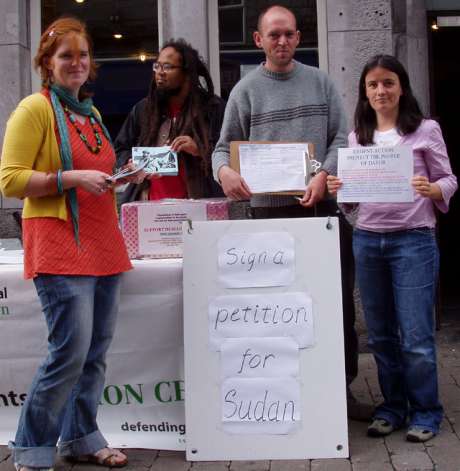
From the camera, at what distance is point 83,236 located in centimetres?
360

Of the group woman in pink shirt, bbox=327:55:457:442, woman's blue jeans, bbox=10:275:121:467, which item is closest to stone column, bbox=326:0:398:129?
woman in pink shirt, bbox=327:55:457:442

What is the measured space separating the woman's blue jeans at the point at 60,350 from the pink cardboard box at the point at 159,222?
435 millimetres

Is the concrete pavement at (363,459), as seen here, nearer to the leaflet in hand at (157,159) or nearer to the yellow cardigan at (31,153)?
the yellow cardigan at (31,153)

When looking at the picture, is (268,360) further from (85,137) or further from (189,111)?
(189,111)

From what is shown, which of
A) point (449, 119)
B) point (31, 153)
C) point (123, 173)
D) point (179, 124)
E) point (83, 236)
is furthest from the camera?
point (449, 119)

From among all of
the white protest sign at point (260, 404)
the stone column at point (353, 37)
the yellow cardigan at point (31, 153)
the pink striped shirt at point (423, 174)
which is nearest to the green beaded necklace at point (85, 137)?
the yellow cardigan at point (31, 153)

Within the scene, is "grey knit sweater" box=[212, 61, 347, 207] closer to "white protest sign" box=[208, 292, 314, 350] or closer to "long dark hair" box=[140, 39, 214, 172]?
"long dark hair" box=[140, 39, 214, 172]

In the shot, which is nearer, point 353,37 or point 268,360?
point 268,360

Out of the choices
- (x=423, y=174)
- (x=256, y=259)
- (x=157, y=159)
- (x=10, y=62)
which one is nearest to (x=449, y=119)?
(x=10, y=62)

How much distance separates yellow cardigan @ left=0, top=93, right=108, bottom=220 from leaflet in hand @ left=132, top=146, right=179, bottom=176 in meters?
0.62

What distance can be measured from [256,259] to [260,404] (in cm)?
67

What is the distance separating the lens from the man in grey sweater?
4188 millimetres

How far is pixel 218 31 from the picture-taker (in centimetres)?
661

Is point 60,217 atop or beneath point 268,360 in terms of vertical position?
atop
